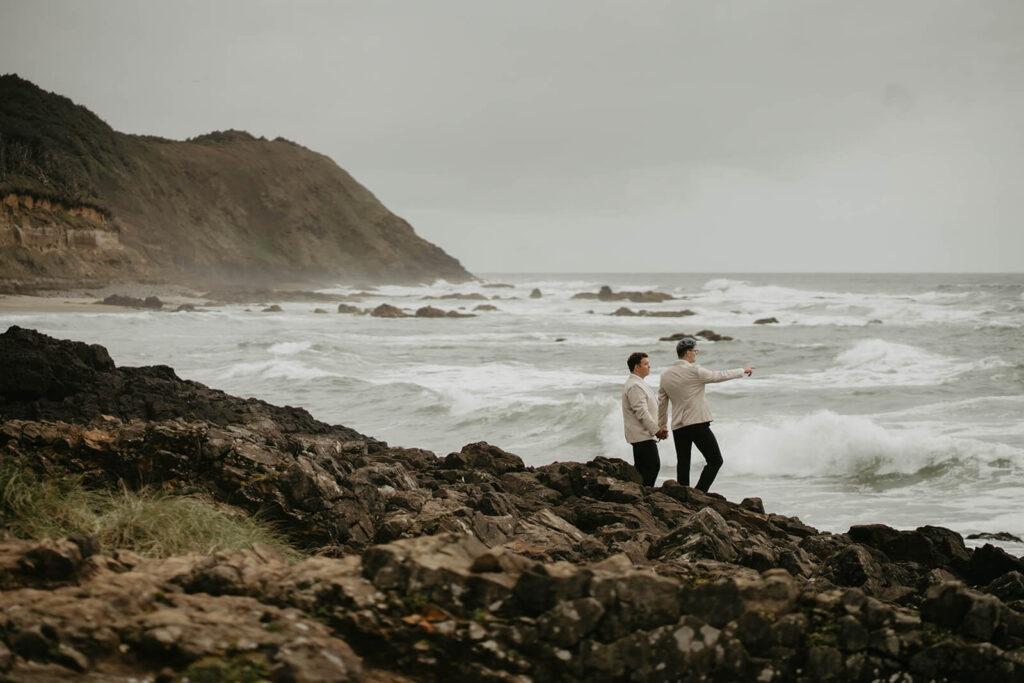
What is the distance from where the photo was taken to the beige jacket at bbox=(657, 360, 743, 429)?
8078 millimetres

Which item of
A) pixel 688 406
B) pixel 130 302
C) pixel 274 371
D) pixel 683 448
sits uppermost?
pixel 130 302

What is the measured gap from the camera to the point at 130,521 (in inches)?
195

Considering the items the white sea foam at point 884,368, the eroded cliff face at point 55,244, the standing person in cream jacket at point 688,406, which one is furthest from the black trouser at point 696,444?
the eroded cliff face at point 55,244

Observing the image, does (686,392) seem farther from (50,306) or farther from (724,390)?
(50,306)

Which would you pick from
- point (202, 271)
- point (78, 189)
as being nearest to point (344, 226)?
point (202, 271)

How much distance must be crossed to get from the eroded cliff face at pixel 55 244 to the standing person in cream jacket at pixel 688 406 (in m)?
47.7

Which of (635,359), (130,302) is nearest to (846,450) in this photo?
(635,359)

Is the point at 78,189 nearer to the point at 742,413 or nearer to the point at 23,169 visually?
the point at 23,169

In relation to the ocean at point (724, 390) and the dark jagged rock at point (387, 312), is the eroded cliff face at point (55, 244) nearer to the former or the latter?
the ocean at point (724, 390)

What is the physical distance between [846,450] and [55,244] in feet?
171

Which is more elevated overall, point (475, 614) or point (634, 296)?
point (634, 296)

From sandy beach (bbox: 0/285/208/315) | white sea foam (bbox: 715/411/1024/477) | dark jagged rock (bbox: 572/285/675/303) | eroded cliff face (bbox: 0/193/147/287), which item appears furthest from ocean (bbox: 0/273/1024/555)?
dark jagged rock (bbox: 572/285/675/303)

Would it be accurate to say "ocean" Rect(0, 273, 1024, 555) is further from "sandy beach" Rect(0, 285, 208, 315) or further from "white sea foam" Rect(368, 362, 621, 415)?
"sandy beach" Rect(0, 285, 208, 315)

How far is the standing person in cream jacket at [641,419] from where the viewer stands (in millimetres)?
8008
